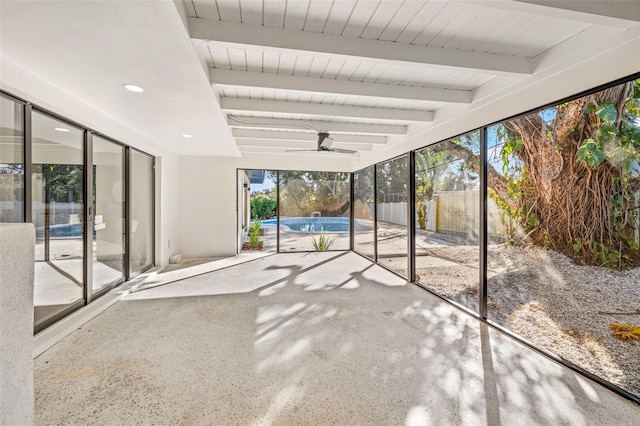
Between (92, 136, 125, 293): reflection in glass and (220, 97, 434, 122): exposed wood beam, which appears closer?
(220, 97, 434, 122): exposed wood beam

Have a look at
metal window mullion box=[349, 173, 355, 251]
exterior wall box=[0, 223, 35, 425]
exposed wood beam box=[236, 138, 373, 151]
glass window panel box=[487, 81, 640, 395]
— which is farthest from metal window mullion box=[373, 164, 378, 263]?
exterior wall box=[0, 223, 35, 425]

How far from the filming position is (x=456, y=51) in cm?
221

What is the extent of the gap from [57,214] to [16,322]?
2.60 metres

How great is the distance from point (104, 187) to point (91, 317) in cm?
154

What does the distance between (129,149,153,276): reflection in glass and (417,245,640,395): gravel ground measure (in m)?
4.66

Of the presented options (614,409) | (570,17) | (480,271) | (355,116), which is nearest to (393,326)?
(480,271)

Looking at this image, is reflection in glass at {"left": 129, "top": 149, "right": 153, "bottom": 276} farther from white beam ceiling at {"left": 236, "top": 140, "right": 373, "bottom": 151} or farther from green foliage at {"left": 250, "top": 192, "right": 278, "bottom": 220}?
green foliage at {"left": 250, "top": 192, "right": 278, "bottom": 220}

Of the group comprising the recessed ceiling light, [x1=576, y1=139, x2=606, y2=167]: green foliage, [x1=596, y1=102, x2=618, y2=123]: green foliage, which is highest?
the recessed ceiling light

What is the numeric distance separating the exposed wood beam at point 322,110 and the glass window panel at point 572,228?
3.24 ft

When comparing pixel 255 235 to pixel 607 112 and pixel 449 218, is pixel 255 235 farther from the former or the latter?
pixel 607 112

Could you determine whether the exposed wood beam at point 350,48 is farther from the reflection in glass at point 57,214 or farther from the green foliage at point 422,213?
the green foliage at point 422,213

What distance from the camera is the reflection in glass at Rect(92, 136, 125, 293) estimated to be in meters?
3.37

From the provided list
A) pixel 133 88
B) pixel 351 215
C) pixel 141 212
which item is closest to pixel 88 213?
pixel 141 212

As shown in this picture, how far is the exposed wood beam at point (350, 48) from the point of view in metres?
1.81
